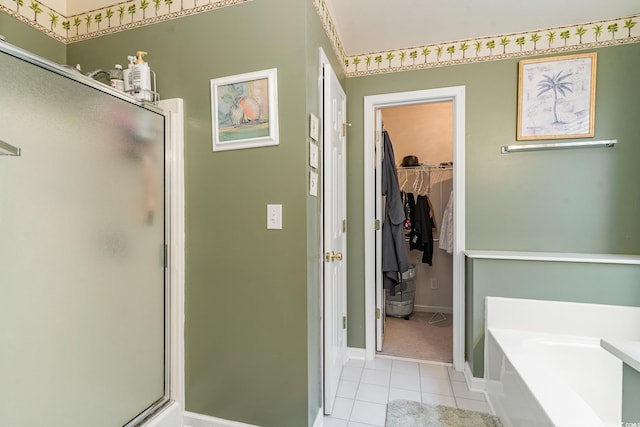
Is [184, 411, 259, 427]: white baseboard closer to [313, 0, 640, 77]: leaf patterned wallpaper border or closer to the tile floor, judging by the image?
the tile floor

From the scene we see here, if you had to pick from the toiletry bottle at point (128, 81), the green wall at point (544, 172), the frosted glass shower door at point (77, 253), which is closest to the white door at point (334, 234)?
the green wall at point (544, 172)

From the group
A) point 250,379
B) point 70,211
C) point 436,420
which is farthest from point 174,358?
point 436,420

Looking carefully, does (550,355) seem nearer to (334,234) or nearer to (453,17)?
(334,234)

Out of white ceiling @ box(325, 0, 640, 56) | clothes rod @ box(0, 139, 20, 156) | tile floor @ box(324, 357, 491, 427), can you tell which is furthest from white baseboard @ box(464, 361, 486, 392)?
clothes rod @ box(0, 139, 20, 156)

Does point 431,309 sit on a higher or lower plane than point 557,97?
lower

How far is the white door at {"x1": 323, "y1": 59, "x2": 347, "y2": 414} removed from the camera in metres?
1.65

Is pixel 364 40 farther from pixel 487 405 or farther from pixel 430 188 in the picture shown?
pixel 487 405

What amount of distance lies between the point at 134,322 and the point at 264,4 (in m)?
1.73

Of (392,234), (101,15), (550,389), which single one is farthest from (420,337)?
(101,15)

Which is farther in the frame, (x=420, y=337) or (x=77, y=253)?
(x=420, y=337)

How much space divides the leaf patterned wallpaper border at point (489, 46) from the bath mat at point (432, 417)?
2383mm

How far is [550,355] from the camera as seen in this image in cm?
167

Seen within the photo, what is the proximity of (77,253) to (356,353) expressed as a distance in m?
2.03

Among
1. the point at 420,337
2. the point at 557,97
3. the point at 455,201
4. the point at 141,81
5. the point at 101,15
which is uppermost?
the point at 101,15
